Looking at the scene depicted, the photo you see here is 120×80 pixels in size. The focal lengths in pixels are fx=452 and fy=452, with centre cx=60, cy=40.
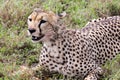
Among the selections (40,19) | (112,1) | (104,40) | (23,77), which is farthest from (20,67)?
(112,1)

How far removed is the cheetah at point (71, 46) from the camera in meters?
4.33

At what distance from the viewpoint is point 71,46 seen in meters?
4.57

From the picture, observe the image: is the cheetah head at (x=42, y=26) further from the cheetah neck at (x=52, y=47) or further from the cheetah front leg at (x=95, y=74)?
the cheetah front leg at (x=95, y=74)

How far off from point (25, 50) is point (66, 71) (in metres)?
0.84

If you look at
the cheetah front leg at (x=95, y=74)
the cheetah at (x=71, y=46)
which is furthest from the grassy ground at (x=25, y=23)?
the cheetah at (x=71, y=46)

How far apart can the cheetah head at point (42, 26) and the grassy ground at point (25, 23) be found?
1.52ft

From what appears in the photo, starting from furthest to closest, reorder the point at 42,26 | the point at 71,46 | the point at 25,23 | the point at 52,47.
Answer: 1. the point at 25,23
2. the point at 71,46
3. the point at 52,47
4. the point at 42,26

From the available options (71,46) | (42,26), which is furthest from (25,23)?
(42,26)

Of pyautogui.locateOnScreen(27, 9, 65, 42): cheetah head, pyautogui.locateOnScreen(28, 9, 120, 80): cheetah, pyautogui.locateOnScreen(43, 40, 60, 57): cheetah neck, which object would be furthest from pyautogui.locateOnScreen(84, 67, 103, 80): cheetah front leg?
pyautogui.locateOnScreen(27, 9, 65, 42): cheetah head

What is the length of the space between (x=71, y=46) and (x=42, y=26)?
43 centimetres

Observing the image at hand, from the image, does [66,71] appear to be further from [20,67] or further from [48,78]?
[20,67]

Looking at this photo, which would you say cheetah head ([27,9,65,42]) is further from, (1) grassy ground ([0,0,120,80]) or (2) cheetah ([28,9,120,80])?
(1) grassy ground ([0,0,120,80])

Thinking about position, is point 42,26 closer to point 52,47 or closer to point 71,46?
point 52,47

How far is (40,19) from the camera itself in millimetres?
4297
